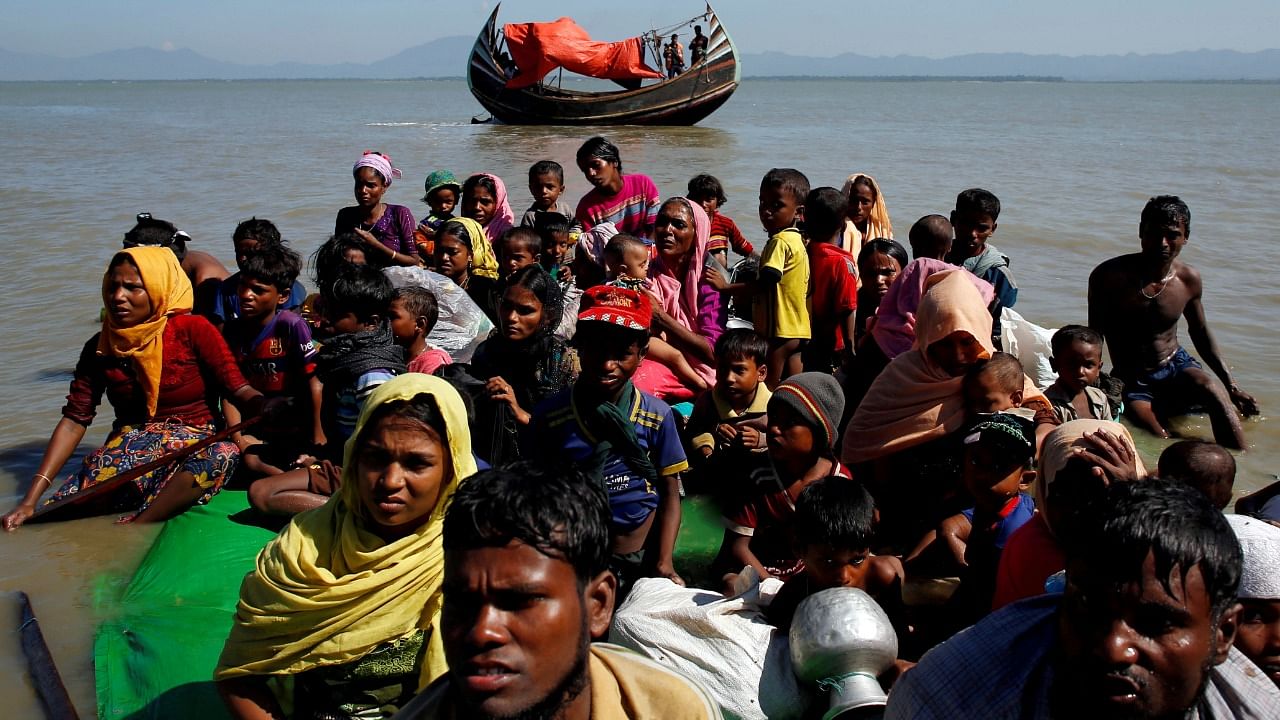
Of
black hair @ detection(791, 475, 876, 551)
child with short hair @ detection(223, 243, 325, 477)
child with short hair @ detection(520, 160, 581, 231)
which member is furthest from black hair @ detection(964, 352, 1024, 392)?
child with short hair @ detection(520, 160, 581, 231)

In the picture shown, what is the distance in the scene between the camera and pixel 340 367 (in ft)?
12.6

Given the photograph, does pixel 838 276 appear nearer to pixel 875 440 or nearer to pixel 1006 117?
pixel 875 440

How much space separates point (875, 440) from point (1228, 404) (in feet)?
9.38

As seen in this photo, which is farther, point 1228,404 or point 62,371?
point 62,371

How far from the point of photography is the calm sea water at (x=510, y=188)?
544 centimetres

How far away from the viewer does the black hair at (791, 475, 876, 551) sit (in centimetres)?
271

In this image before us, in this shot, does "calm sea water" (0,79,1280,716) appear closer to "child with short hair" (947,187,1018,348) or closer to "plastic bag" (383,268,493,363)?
"child with short hair" (947,187,1018,348)

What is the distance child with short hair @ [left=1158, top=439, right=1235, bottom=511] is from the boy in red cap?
1490mm

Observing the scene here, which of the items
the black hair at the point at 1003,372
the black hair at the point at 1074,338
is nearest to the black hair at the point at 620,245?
the black hair at the point at 1003,372

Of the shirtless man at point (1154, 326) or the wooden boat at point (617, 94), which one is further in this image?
the wooden boat at point (617, 94)

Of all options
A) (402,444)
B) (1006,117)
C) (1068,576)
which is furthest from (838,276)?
(1006,117)

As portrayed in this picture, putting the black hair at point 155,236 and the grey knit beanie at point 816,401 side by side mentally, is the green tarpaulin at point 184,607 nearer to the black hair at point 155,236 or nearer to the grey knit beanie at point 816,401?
the grey knit beanie at point 816,401

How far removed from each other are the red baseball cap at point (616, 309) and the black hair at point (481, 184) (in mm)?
3226

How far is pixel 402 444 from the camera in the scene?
2.39 m
